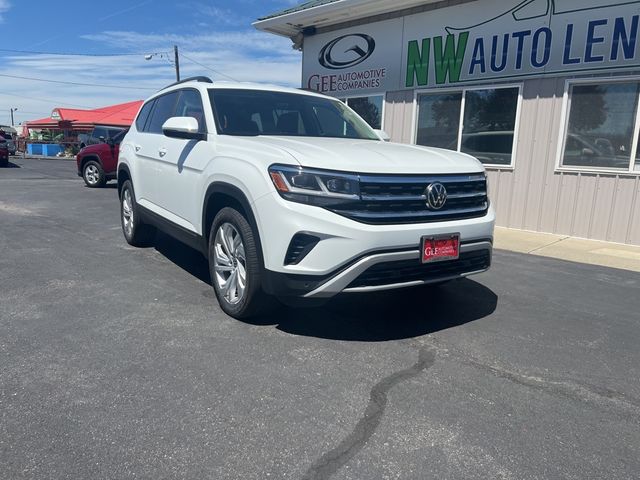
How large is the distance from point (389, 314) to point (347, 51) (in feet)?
28.1

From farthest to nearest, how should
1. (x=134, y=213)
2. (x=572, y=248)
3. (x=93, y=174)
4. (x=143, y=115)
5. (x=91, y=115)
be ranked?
(x=91, y=115)
(x=93, y=174)
(x=572, y=248)
(x=143, y=115)
(x=134, y=213)

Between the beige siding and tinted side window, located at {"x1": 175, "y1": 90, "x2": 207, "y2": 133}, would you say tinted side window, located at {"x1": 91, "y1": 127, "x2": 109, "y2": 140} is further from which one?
tinted side window, located at {"x1": 175, "y1": 90, "x2": 207, "y2": 133}

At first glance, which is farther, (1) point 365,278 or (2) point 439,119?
(2) point 439,119

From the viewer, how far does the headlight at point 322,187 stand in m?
3.25

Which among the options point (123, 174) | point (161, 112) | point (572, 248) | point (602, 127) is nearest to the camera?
point (161, 112)

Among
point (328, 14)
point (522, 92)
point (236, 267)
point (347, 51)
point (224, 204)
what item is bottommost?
point (236, 267)

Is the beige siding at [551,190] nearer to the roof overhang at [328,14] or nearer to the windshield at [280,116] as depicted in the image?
the roof overhang at [328,14]

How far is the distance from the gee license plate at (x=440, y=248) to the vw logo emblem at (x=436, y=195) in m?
0.23

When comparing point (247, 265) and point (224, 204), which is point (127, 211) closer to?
point (224, 204)

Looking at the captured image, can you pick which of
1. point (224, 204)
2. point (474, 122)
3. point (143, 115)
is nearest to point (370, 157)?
point (224, 204)

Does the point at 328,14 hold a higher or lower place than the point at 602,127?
higher

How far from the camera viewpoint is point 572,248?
295 inches

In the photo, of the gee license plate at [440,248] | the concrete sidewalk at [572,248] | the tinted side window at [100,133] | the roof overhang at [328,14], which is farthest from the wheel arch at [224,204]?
the tinted side window at [100,133]

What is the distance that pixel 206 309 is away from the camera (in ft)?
13.7
